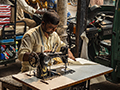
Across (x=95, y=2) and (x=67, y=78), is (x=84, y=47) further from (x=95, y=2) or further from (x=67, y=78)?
(x=67, y=78)

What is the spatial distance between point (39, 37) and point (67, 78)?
2.78 ft

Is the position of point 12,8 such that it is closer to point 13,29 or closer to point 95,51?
point 13,29

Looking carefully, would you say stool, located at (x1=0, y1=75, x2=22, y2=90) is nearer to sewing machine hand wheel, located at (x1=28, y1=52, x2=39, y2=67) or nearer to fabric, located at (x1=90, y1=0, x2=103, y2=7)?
sewing machine hand wheel, located at (x1=28, y1=52, x2=39, y2=67)

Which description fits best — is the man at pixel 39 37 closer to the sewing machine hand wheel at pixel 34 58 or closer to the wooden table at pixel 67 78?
the sewing machine hand wheel at pixel 34 58

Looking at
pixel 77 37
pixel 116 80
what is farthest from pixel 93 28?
pixel 116 80

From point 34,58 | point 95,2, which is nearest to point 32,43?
point 34,58

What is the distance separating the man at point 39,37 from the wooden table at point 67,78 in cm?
37

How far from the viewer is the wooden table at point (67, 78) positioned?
6.75ft

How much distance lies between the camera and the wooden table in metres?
2.06

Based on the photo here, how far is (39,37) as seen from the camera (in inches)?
112

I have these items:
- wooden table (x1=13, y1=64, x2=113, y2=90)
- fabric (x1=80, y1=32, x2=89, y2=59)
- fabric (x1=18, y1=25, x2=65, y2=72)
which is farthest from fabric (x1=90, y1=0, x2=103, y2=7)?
wooden table (x1=13, y1=64, x2=113, y2=90)

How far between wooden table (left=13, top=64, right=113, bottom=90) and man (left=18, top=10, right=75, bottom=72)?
37 centimetres

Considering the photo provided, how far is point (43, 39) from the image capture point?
289 centimetres

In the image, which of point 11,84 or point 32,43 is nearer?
point 11,84
